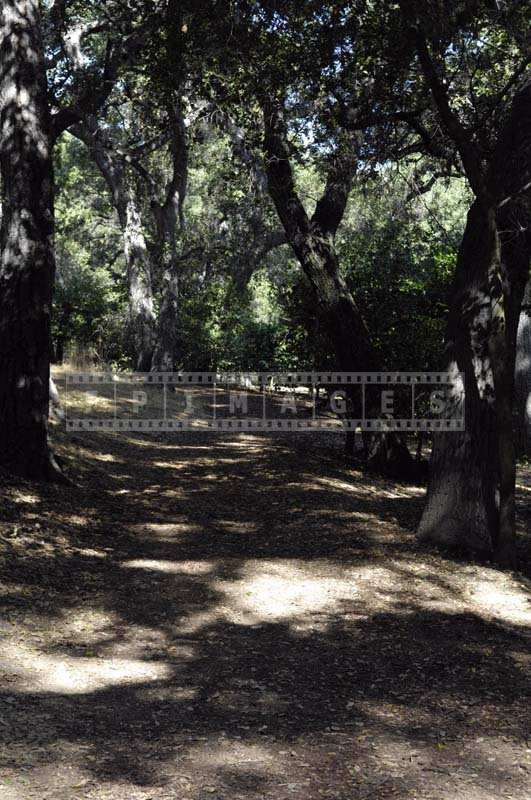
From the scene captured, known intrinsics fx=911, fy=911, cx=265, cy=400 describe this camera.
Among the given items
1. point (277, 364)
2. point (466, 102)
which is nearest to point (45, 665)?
point (466, 102)

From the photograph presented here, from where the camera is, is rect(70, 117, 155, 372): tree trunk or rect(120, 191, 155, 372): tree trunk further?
rect(120, 191, 155, 372): tree trunk

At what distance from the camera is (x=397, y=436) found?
487 inches

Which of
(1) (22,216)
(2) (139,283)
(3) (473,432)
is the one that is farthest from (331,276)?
(2) (139,283)

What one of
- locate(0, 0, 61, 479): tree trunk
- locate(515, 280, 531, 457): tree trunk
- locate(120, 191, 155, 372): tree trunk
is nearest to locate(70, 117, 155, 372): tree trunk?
locate(120, 191, 155, 372): tree trunk

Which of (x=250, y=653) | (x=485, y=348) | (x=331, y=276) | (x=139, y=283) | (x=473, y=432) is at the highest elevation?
(x=139, y=283)

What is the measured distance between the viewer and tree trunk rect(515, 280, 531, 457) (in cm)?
1598

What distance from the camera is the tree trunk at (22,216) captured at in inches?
360

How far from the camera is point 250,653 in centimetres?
594

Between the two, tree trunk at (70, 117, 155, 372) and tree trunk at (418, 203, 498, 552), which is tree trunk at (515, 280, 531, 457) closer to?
tree trunk at (418, 203, 498, 552)

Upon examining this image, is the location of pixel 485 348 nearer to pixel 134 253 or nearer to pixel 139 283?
pixel 139 283

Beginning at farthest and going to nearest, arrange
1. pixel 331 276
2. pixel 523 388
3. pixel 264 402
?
pixel 264 402 → pixel 523 388 → pixel 331 276

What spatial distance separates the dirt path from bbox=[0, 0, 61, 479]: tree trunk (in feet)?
3.20

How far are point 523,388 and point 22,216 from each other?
10067 mm

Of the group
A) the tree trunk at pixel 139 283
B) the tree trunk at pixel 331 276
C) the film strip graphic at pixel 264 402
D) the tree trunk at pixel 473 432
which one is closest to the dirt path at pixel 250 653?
the tree trunk at pixel 473 432
